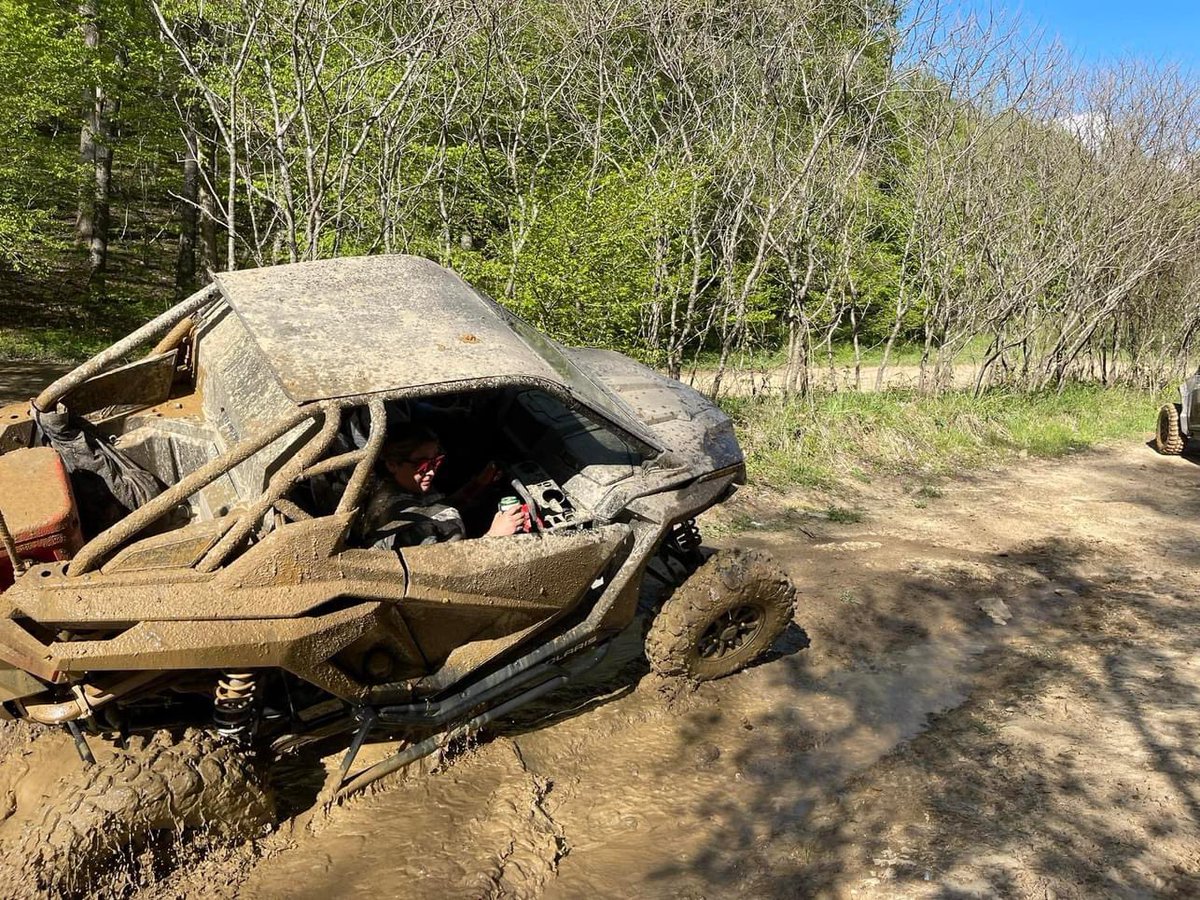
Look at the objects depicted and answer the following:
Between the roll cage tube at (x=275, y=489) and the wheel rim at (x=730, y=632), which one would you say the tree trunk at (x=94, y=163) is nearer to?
the roll cage tube at (x=275, y=489)

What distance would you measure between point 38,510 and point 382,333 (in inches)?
50.7

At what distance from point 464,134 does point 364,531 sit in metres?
9.77

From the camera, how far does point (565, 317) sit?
8.48 metres

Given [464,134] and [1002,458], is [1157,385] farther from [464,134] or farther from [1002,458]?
[464,134]

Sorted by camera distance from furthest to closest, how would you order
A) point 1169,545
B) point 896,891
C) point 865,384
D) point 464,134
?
1. point 865,384
2. point 464,134
3. point 1169,545
4. point 896,891

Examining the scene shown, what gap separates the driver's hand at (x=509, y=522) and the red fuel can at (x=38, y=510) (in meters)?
1.48

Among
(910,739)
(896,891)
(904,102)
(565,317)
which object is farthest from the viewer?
(904,102)

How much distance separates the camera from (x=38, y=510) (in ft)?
9.62

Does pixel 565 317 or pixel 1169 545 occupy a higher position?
pixel 565 317

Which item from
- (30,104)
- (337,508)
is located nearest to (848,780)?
(337,508)

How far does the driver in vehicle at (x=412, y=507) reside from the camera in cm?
319

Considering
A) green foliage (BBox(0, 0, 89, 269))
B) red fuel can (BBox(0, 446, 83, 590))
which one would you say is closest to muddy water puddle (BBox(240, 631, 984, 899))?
red fuel can (BBox(0, 446, 83, 590))

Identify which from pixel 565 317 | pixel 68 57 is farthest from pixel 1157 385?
pixel 68 57

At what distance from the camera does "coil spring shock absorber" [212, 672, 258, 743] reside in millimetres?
2881
